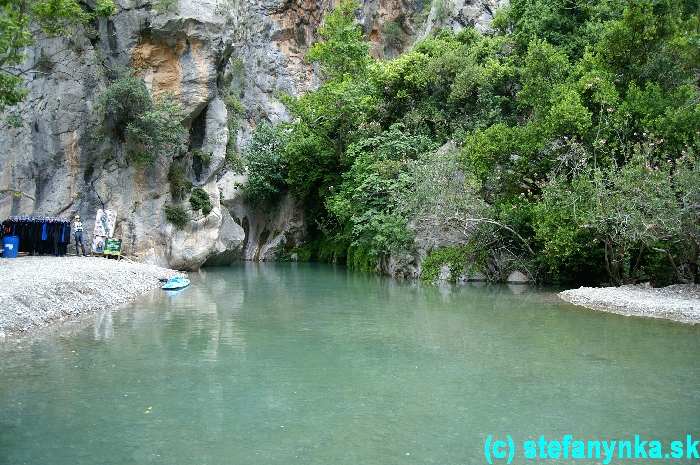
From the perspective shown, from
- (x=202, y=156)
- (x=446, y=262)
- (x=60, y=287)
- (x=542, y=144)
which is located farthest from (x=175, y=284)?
(x=542, y=144)

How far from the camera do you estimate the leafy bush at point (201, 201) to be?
103ft

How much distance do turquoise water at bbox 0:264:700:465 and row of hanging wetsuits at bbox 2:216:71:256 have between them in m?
10.0

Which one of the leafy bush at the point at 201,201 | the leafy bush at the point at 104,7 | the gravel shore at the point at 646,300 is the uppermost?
the leafy bush at the point at 104,7

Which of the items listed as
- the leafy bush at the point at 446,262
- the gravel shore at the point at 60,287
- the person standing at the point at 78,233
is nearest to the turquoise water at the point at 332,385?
the gravel shore at the point at 60,287

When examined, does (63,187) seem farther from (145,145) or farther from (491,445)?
(491,445)

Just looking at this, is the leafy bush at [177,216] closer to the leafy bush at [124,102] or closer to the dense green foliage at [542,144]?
the leafy bush at [124,102]

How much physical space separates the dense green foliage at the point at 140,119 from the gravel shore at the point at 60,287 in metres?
6.87

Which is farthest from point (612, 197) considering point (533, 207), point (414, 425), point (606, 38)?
point (414, 425)

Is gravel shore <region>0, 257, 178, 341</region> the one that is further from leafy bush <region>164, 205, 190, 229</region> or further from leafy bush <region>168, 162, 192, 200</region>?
leafy bush <region>168, 162, 192, 200</region>

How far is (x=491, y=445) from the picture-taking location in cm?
727

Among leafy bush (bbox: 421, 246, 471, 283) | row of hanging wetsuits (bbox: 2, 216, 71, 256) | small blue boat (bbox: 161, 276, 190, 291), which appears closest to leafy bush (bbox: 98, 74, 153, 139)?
row of hanging wetsuits (bbox: 2, 216, 71, 256)

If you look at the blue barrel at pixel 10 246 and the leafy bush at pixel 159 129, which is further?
the leafy bush at pixel 159 129

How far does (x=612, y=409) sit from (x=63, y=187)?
85.5ft

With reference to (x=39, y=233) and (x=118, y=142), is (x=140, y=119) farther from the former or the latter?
(x=39, y=233)
